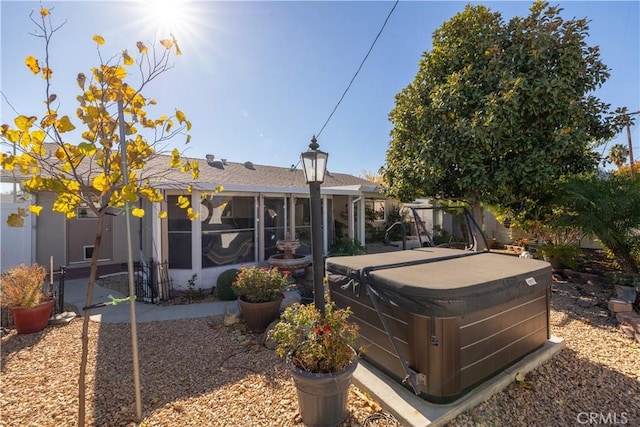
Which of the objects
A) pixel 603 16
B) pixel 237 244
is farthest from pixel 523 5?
pixel 237 244

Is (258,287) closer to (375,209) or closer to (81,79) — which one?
(81,79)

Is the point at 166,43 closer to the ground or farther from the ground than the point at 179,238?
farther from the ground

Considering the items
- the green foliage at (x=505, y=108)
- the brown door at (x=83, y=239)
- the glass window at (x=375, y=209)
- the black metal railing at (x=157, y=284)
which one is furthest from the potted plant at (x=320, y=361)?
the glass window at (x=375, y=209)

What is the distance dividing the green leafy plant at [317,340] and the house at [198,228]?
12.3 feet

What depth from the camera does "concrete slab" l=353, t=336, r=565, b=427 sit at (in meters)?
2.42

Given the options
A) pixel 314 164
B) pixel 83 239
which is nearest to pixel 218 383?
pixel 314 164

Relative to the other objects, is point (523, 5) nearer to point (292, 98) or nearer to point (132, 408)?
point (292, 98)

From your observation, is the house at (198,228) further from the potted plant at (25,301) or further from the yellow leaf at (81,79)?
the yellow leaf at (81,79)

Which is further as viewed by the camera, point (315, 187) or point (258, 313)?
point (258, 313)

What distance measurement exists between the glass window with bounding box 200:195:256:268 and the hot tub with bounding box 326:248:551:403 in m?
4.20

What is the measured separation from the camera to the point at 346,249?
29.3 ft

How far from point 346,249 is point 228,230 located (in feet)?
12.4

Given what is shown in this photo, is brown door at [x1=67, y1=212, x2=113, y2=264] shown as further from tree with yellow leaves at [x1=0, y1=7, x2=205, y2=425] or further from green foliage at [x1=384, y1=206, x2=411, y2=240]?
green foliage at [x1=384, y1=206, x2=411, y2=240]

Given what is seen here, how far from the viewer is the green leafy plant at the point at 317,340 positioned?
246 cm
